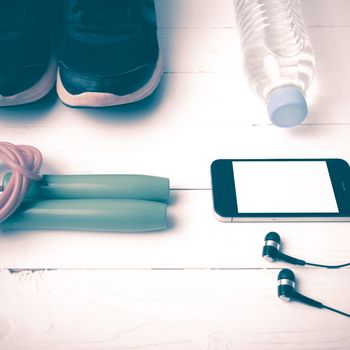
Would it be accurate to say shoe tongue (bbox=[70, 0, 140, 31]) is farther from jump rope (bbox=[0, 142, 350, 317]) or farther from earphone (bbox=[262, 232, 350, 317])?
earphone (bbox=[262, 232, 350, 317])

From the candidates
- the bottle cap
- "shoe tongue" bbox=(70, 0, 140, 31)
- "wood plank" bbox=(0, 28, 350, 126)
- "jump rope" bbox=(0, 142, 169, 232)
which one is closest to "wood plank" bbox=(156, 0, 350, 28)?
"wood plank" bbox=(0, 28, 350, 126)

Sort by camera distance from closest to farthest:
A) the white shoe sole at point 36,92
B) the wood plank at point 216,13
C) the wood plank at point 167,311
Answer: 1. the wood plank at point 167,311
2. the white shoe sole at point 36,92
3. the wood plank at point 216,13

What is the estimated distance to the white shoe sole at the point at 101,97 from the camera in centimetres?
51

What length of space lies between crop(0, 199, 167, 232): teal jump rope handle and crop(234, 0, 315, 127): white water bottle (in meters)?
0.21

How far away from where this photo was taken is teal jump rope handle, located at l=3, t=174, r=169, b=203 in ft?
1.51

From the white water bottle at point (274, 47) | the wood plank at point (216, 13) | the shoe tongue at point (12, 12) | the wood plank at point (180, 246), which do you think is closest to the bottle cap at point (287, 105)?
the white water bottle at point (274, 47)

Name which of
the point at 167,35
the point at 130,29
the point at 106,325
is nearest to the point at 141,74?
the point at 130,29

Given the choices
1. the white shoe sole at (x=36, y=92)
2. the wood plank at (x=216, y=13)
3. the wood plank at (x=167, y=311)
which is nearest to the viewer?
the wood plank at (x=167, y=311)

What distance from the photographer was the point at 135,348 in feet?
1.33

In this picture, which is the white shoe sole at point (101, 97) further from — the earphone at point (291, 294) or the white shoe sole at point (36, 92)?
the earphone at point (291, 294)

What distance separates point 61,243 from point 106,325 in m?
0.11

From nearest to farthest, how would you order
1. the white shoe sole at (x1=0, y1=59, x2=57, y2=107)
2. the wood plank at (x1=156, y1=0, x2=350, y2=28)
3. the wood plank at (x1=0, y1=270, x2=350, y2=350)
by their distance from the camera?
the wood plank at (x1=0, y1=270, x2=350, y2=350) < the white shoe sole at (x1=0, y1=59, x2=57, y2=107) < the wood plank at (x1=156, y1=0, x2=350, y2=28)

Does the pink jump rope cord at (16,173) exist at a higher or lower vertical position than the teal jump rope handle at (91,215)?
higher

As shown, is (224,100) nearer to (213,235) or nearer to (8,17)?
(213,235)
